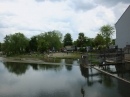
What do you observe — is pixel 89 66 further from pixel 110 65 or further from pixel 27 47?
pixel 27 47

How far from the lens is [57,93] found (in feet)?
49.6

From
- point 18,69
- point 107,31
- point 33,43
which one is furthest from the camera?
point 33,43

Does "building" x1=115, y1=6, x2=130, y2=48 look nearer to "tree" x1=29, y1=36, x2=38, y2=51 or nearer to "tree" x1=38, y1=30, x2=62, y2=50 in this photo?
"tree" x1=38, y1=30, x2=62, y2=50

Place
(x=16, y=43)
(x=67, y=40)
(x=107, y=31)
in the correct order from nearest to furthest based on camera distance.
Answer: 1. (x=107, y=31)
2. (x=16, y=43)
3. (x=67, y=40)

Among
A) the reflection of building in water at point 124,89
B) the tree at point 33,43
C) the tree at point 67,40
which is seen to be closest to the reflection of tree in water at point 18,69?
the reflection of building in water at point 124,89

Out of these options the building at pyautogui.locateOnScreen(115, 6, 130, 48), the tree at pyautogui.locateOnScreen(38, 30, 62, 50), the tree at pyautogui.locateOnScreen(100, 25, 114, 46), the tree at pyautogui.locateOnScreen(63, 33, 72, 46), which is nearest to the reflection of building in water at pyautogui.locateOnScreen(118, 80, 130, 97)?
the building at pyautogui.locateOnScreen(115, 6, 130, 48)

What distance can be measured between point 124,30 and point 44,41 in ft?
158

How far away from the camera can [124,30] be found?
35.7 metres

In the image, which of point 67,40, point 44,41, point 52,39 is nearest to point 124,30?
point 44,41

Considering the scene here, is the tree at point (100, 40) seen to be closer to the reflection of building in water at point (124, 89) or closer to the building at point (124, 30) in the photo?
the building at point (124, 30)

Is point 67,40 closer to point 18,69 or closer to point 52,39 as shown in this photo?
point 52,39

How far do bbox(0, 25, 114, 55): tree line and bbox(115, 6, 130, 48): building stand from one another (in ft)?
104

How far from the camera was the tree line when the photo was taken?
235ft

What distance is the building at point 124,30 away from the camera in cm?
3384
